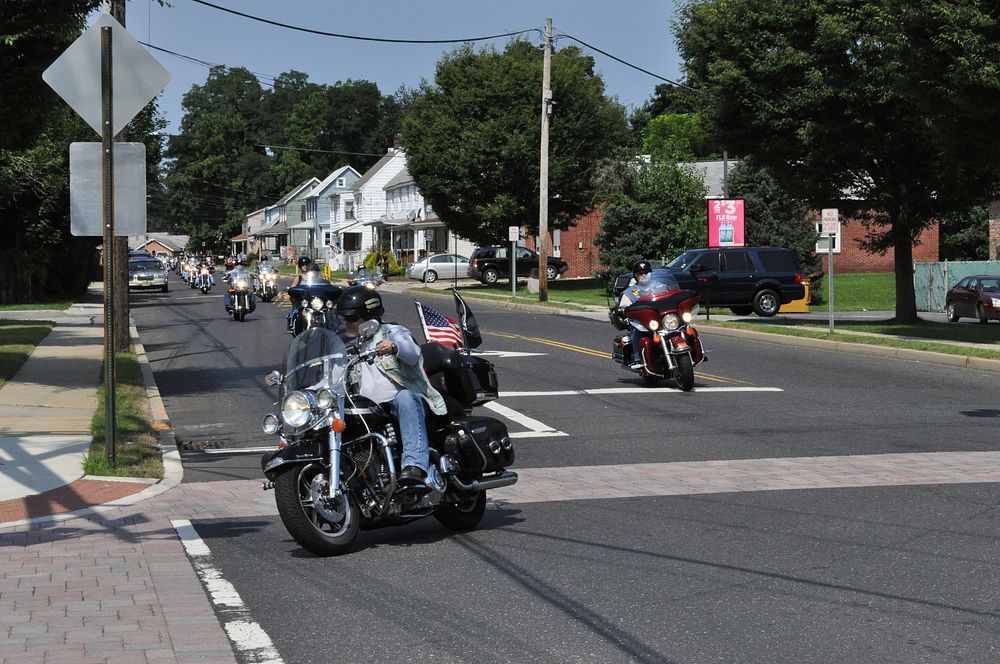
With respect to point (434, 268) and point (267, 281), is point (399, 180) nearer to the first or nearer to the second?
point (434, 268)

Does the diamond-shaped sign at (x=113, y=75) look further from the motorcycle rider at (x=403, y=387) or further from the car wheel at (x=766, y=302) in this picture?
the car wheel at (x=766, y=302)

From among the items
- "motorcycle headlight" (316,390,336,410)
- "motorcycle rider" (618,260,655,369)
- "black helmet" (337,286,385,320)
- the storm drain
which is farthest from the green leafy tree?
"motorcycle headlight" (316,390,336,410)

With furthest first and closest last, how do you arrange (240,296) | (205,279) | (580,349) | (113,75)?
(205,279)
(240,296)
(580,349)
(113,75)

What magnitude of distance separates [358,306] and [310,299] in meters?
13.6

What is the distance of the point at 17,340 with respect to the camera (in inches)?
963

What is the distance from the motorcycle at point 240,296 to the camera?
33281 mm

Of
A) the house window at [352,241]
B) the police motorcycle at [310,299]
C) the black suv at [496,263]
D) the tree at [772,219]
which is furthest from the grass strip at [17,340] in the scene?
the house window at [352,241]

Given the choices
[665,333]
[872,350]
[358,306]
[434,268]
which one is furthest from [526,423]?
[434,268]

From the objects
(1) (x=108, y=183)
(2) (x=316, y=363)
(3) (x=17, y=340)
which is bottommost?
(3) (x=17, y=340)

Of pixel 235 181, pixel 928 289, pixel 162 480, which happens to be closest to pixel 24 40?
pixel 162 480

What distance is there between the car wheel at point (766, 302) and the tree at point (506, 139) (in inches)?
768

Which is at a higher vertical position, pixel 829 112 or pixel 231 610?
pixel 829 112

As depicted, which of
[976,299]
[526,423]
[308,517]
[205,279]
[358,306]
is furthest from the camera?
[205,279]

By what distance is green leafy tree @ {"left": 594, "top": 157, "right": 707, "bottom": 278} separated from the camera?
5116 cm
